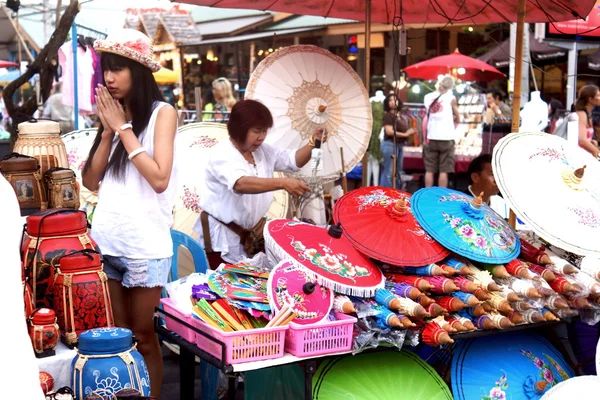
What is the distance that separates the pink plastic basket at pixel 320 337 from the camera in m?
2.66

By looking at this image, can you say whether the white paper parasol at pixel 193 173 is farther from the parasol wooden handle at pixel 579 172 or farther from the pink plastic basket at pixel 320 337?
the pink plastic basket at pixel 320 337

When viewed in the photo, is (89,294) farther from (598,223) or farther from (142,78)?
(598,223)

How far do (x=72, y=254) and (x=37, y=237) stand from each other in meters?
0.13

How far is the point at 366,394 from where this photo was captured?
9.96 feet

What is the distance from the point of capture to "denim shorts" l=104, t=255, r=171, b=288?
113 inches

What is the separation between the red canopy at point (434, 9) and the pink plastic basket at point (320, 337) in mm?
2275

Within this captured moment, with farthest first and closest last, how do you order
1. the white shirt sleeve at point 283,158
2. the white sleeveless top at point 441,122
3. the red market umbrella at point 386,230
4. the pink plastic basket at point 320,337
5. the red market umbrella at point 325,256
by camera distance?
1. the white sleeveless top at point 441,122
2. the white shirt sleeve at point 283,158
3. the red market umbrella at point 386,230
4. the red market umbrella at point 325,256
5. the pink plastic basket at point 320,337

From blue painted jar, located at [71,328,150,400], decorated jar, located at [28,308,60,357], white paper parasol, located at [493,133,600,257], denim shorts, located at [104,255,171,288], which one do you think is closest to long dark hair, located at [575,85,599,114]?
white paper parasol, located at [493,133,600,257]

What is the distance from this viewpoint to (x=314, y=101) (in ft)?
14.5

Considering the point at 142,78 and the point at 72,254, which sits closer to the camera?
the point at 72,254

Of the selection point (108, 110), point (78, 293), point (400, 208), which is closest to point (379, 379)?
point (400, 208)

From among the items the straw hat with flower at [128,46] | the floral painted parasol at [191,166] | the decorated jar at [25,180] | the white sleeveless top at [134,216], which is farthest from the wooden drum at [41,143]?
the floral painted parasol at [191,166]

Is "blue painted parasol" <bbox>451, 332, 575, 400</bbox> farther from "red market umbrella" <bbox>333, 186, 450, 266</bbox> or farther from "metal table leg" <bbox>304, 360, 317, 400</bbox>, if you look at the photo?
"metal table leg" <bbox>304, 360, 317, 400</bbox>

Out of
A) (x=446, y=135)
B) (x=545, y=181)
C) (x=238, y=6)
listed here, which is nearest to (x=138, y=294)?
(x=545, y=181)
